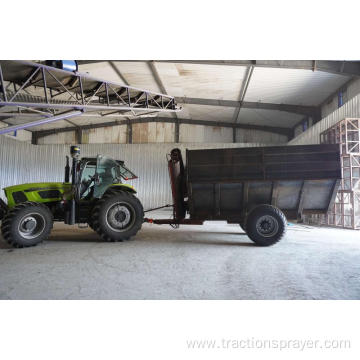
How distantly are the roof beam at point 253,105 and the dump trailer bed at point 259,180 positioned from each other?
938cm

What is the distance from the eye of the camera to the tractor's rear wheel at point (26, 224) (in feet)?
18.5

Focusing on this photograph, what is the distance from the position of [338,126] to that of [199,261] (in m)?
9.33

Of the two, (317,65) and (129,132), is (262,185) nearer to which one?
(317,65)

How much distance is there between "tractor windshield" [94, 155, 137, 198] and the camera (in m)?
7.04

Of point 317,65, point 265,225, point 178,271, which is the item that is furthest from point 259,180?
point 317,65

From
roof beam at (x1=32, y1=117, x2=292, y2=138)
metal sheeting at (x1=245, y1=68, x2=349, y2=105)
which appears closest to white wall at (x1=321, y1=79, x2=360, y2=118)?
metal sheeting at (x1=245, y1=68, x2=349, y2=105)

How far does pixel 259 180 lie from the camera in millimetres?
6242

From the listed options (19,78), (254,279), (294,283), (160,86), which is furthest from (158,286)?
(160,86)

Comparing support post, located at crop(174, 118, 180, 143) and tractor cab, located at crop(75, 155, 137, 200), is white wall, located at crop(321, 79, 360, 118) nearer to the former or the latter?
support post, located at crop(174, 118, 180, 143)

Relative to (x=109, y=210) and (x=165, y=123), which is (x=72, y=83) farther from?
(x=165, y=123)

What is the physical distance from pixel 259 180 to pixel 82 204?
470cm

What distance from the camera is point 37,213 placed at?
5.91 metres

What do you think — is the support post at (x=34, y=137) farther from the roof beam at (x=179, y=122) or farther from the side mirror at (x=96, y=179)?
the side mirror at (x=96, y=179)
